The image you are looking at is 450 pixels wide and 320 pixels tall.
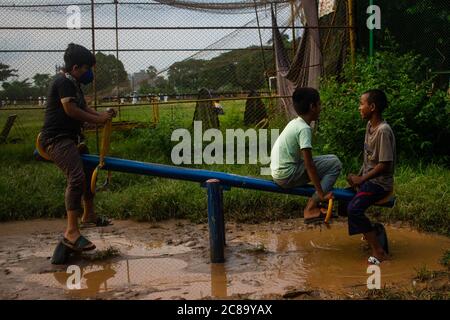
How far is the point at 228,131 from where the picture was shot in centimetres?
955

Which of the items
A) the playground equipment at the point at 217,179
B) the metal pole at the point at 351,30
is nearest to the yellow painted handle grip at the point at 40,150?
the playground equipment at the point at 217,179

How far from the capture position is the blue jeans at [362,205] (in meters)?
4.57

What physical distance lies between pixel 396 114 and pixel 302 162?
2.98m

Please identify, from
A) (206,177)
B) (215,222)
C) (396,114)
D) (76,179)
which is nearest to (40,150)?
(76,179)

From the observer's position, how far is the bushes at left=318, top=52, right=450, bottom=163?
7.36 meters

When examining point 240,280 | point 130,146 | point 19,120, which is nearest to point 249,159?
point 130,146

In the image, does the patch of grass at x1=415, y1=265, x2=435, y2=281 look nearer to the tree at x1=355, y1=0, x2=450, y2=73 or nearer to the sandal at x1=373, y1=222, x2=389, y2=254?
the sandal at x1=373, y1=222, x2=389, y2=254

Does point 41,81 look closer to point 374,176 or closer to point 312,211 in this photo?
point 312,211

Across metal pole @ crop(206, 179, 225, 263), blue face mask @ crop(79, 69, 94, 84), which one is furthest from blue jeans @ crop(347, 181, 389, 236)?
blue face mask @ crop(79, 69, 94, 84)

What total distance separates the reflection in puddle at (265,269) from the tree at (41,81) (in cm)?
551

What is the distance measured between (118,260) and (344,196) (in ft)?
6.44

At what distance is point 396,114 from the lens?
7.29 metres

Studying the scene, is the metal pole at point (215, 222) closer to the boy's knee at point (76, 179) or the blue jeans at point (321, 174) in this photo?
the blue jeans at point (321, 174)
